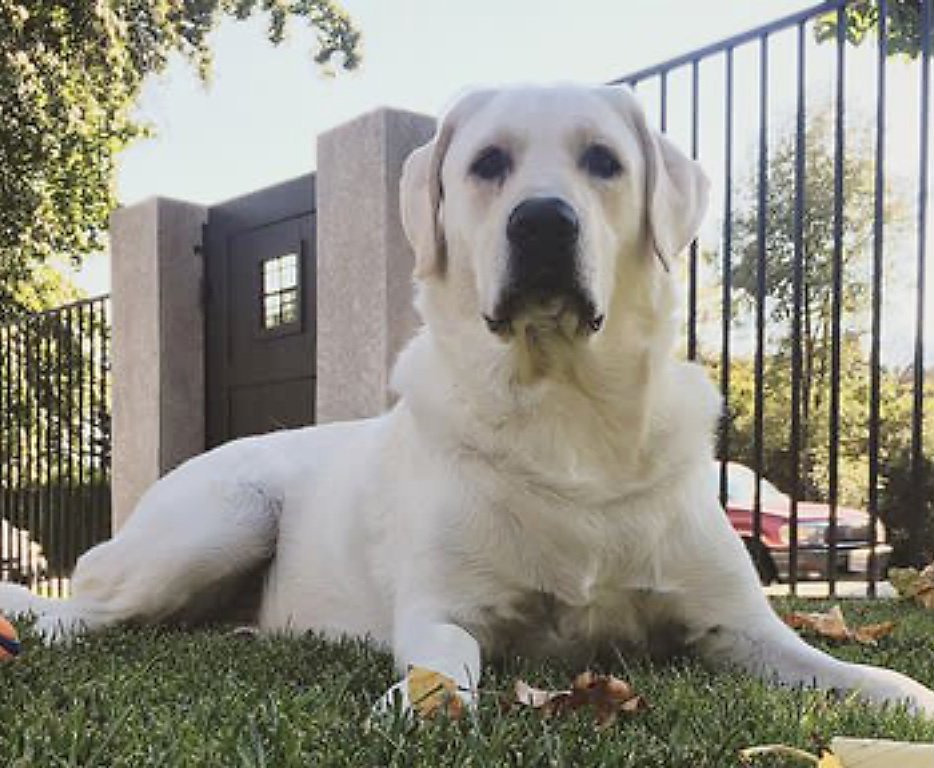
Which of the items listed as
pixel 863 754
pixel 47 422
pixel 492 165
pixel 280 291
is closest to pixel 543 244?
pixel 492 165

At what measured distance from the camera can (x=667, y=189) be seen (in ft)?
8.13

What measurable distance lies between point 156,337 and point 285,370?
1004 millimetres

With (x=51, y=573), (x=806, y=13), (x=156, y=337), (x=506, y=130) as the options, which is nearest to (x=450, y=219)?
(x=506, y=130)

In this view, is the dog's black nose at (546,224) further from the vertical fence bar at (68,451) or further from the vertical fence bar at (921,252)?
the vertical fence bar at (68,451)

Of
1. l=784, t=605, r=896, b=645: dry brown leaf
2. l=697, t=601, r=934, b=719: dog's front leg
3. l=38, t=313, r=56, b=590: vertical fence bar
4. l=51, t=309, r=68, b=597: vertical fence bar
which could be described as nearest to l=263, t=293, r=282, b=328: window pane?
l=51, t=309, r=68, b=597: vertical fence bar

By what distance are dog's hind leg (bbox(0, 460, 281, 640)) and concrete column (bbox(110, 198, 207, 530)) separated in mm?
3407

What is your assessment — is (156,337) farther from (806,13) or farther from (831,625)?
(831,625)

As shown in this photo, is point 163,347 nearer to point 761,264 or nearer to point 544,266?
point 761,264

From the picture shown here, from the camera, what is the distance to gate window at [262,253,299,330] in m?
5.77

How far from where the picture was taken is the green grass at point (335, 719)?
138cm

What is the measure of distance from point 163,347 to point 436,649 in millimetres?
4770

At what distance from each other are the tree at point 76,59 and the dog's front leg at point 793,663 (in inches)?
418

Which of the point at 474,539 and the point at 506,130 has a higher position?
the point at 506,130

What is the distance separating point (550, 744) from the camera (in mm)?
1403
